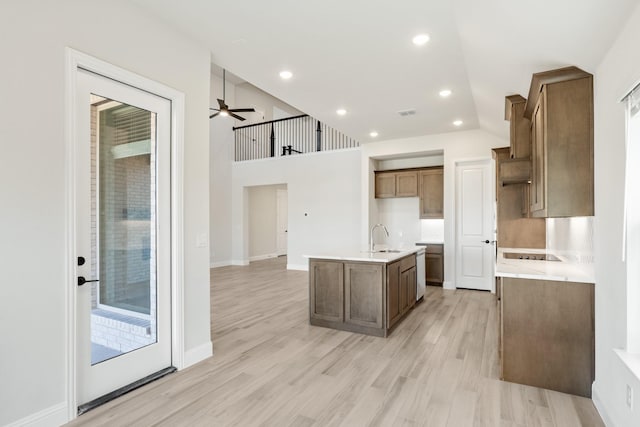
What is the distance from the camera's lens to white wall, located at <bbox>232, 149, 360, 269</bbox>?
8.04 metres

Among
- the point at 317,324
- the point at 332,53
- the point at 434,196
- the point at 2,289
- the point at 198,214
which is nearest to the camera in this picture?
the point at 2,289

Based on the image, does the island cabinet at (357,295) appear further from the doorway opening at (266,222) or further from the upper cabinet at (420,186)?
the doorway opening at (266,222)

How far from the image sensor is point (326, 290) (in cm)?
416

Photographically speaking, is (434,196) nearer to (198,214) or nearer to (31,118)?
(198,214)

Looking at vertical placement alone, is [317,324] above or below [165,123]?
below

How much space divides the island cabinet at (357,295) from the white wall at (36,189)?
101 inches

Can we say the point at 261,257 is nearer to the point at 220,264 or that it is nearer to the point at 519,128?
the point at 220,264

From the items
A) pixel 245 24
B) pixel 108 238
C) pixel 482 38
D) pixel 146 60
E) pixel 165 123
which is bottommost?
pixel 108 238

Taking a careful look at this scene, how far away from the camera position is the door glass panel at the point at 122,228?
2506 millimetres

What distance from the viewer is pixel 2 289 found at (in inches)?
76.7

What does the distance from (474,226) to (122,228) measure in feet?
18.9

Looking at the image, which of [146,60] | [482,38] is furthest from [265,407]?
[482,38]

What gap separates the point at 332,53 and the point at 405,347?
3.04 metres

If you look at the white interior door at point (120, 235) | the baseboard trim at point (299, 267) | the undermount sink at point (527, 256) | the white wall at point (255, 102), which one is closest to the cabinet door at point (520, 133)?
the undermount sink at point (527, 256)
